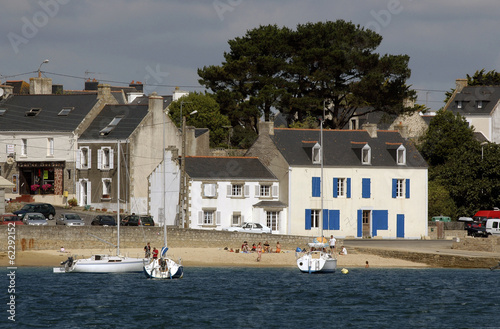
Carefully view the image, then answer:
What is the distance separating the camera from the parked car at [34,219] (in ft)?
228

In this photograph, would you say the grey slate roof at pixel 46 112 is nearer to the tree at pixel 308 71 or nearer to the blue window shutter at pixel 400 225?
the tree at pixel 308 71

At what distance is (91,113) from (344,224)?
78.7ft

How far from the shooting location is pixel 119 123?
279 ft

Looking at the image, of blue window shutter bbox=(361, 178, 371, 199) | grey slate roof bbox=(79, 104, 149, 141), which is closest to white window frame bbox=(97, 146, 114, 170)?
grey slate roof bbox=(79, 104, 149, 141)

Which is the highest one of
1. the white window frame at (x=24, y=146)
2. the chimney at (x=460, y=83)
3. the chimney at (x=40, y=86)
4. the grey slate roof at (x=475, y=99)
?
the chimney at (x=460, y=83)

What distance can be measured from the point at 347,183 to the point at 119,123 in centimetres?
1986

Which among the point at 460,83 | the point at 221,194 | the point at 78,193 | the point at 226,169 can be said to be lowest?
the point at 221,194

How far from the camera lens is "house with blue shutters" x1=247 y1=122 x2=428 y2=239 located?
78125 mm

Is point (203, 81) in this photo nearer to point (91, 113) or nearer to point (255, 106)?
point (255, 106)

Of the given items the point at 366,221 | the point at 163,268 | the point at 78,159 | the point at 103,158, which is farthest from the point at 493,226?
the point at 78,159

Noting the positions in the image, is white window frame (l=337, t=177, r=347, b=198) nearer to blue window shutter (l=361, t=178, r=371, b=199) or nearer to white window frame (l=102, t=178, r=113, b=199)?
blue window shutter (l=361, t=178, r=371, b=199)

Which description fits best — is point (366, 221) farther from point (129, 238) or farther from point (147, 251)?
point (147, 251)

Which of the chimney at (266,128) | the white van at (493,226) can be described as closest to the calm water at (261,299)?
the white van at (493,226)

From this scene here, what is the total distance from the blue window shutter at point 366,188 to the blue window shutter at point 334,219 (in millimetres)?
2694
